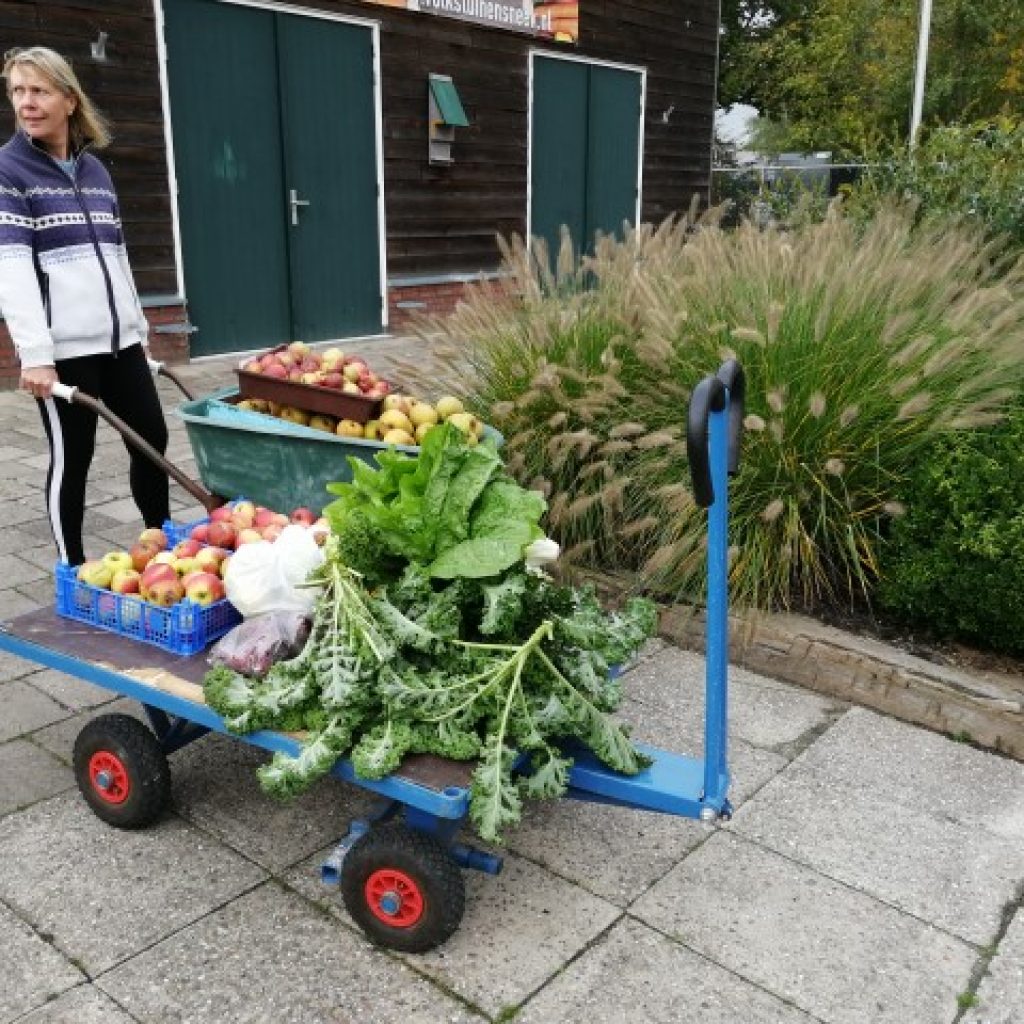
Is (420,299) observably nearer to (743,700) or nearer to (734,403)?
(743,700)

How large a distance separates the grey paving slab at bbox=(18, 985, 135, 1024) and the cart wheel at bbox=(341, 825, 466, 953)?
0.53 m

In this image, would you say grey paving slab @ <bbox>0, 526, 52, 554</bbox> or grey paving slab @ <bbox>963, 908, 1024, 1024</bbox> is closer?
grey paving slab @ <bbox>963, 908, 1024, 1024</bbox>

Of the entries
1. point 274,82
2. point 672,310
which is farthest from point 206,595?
point 274,82

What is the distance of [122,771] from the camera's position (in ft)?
9.12

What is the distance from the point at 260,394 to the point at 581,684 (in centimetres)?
198

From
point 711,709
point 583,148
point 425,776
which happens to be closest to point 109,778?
point 425,776

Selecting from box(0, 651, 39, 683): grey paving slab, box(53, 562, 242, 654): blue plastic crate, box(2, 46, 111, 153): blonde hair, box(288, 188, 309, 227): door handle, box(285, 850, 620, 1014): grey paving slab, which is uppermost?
box(2, 46, 111, 153): blonde hair

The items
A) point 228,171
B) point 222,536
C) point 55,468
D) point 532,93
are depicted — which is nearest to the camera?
point 222,536

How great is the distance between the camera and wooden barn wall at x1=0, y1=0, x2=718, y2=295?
26.4ft

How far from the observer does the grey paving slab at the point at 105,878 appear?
2.47 meters

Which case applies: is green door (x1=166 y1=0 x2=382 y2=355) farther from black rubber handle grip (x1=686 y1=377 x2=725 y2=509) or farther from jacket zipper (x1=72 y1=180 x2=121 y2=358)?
black rubber handle grip (x1=686 y1=377 x2=725 y2=509)

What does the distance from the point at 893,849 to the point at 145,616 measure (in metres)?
2.09

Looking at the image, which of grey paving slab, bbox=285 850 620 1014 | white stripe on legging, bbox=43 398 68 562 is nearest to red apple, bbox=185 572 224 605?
grey paving slab, bbox=285 850 620 1014

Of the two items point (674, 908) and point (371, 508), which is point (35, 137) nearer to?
point (371, 508)
